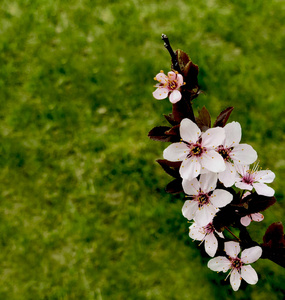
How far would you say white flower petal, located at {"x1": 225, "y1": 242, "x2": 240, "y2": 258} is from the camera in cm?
160

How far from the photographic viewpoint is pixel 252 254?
1.55 meters

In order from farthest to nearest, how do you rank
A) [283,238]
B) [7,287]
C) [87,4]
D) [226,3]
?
[87,4]
[226,3]
[7,287]
[283,238]

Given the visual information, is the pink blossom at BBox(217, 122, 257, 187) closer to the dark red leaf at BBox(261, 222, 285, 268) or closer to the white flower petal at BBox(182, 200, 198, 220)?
the white flower petal at BBox(182, 200, 198, 220)

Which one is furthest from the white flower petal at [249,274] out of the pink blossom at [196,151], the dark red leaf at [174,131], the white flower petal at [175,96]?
the white flower petal at [175,96]

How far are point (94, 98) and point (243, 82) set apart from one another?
1336mm

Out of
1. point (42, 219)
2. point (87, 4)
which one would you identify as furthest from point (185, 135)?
point (87, 4)

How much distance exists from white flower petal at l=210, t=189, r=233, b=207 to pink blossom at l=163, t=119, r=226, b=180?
115 mm

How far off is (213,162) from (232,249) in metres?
0.60

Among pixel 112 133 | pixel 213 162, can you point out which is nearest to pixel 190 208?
pixel 213 162

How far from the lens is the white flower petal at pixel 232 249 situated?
1604mm

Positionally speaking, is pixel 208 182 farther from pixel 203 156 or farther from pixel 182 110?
pixel 182 110

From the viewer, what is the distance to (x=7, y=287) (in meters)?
2.65

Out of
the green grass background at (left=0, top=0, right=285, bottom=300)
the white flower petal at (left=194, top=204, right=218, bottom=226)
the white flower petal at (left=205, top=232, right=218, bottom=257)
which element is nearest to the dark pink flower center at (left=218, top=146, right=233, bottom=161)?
the white flower petal at (left=194, top=204, right=218, bottom=226)

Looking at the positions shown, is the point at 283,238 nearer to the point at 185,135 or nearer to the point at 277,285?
the point at 185,135
